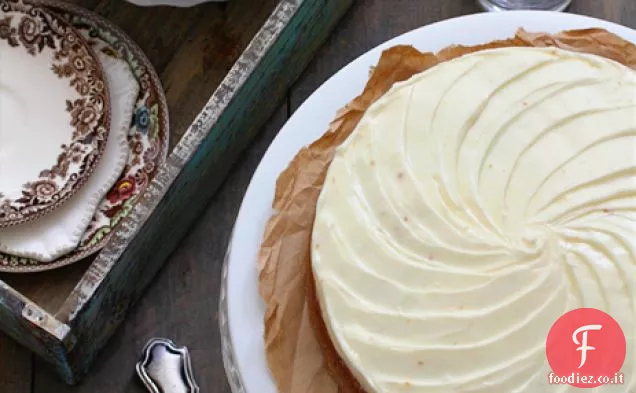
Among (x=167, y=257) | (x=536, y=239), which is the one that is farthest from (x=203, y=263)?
(x=536, y=239)

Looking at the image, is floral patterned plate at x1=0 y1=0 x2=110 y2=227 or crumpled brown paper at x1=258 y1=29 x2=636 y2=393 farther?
floral patterned plate at x1=0 y1=0 x2=110 y2=227

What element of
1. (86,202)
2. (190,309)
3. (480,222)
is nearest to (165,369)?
(190,309)

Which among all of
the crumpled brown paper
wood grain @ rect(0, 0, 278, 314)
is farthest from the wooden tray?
the crumpled brown paper

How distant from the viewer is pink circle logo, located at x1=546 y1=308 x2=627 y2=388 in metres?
0.73

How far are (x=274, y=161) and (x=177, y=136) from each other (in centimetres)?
26

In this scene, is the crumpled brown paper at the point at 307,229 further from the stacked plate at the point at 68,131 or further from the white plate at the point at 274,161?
the stacked plate at the point at 68,131

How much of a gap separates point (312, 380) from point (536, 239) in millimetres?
195

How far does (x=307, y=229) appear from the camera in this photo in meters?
0.82

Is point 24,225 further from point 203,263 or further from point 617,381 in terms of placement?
point 617,381

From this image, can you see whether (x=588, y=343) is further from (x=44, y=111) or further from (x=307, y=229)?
(x=44, y=111)

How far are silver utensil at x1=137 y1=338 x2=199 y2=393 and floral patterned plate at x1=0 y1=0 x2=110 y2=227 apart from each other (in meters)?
0.17

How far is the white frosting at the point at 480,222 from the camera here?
731mm

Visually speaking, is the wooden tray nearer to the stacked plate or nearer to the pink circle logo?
the stacked plate

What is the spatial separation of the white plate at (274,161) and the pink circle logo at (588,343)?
0.72 feet
